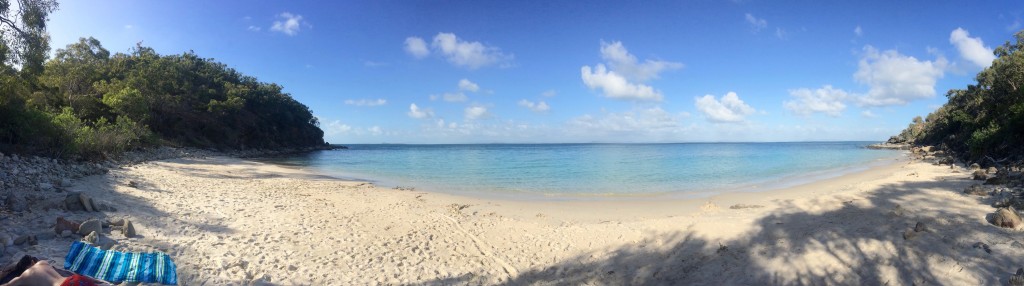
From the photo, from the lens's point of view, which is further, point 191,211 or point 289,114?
point 289,114

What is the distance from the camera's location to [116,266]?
4.82 meters

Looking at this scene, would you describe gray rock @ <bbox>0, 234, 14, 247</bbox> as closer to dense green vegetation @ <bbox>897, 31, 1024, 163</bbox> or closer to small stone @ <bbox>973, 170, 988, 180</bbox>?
small stone @ <bbox>973, 170, 988, 180</bbox>

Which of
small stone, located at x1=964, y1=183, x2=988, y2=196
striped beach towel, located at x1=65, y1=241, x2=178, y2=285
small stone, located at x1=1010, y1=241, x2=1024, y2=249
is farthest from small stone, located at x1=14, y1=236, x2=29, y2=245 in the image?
small stone, located at x1=964, y1=183, x2=988, y2=196

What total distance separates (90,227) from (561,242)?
7.56 metres

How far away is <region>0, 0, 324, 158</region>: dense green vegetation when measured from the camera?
11500mm

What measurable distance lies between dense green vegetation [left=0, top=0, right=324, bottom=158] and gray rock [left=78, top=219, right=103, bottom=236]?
25.8 ft

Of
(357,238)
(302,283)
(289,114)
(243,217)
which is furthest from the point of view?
(289,114)

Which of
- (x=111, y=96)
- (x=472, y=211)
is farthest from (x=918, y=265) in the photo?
(x=111, y=96)

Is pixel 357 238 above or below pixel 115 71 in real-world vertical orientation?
below

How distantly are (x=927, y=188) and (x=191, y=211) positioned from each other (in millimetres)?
18723

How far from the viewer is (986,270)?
4996 millimetres

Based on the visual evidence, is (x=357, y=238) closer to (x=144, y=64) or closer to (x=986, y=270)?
(x=986, y=270)

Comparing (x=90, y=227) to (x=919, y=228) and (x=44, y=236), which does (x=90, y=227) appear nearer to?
(x=44, y=236)

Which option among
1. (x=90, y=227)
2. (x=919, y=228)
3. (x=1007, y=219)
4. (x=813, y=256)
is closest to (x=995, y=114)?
(x=1007, y=219)
